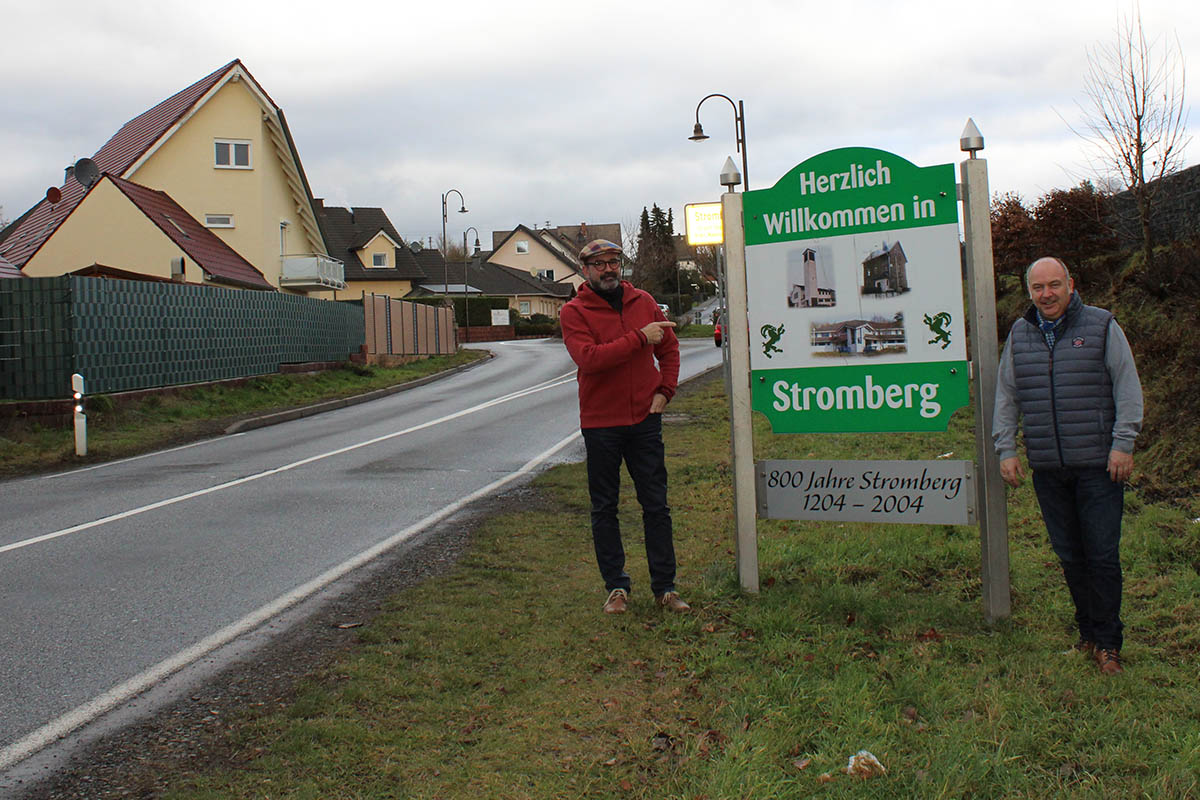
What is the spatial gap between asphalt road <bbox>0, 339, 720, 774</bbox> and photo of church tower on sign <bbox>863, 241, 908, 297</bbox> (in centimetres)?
381

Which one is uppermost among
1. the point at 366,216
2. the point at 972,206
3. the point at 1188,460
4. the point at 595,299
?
the point at 366,216

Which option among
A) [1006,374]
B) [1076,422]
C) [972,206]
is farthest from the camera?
[972,206]

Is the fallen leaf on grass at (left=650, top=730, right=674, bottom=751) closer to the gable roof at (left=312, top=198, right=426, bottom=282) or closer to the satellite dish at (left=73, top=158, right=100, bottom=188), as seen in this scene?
the satellite dish at (left=73, top=158, right=100, bottom=188)

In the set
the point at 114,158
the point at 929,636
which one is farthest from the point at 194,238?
the point at 929,636

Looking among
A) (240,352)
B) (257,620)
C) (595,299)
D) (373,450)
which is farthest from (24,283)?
(595,299)

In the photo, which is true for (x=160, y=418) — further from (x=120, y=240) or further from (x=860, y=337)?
(x=860, y=337)

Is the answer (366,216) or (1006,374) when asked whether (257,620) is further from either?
(366,216)

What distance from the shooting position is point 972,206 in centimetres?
518

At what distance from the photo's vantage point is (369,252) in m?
69.4

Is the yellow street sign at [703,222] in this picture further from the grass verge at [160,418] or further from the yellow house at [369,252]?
the yellow house at [369,252]

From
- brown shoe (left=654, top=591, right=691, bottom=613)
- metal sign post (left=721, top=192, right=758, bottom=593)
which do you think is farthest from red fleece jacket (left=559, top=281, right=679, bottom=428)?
brown shoe (left=654, top=591, right=691, bottom=613)

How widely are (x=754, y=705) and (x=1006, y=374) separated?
1.92 m

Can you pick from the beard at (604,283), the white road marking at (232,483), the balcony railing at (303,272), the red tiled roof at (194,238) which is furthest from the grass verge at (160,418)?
the balcony railing at (303,272)

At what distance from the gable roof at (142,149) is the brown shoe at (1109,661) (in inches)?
1320
